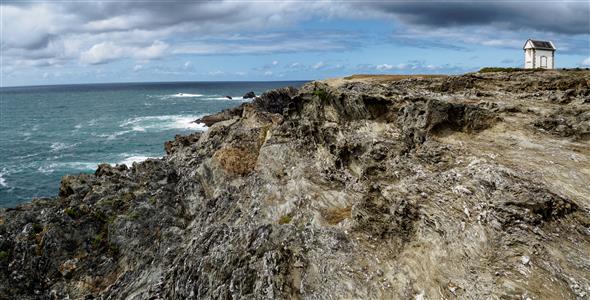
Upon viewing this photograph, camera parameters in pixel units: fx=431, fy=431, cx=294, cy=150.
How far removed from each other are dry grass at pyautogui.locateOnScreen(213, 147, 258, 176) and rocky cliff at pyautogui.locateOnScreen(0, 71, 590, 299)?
123 mm

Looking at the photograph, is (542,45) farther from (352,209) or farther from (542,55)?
(352,209)

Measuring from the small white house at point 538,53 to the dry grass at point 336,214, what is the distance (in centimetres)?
3254

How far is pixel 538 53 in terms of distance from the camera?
45562mm

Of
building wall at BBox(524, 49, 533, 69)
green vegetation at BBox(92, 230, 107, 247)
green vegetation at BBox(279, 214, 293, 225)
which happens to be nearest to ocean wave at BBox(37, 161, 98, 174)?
green vegetation at BBox(92, 230, 107, 247)

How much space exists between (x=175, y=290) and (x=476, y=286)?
50.7ft

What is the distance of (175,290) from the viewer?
932 inches

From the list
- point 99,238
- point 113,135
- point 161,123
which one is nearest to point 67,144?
point 113,135

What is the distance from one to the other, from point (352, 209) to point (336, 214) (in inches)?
62.4

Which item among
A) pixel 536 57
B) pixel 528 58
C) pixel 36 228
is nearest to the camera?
pixel 36 228

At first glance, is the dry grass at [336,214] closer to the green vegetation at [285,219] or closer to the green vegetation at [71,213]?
the green vegetation at [285,219]

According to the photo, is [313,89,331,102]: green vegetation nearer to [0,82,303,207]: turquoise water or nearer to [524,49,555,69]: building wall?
[524,49,555,69]: building wall

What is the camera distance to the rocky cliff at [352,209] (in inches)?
723

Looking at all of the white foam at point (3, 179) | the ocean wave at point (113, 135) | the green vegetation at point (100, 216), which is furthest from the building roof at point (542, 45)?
the ocean wave at point (113, 135)

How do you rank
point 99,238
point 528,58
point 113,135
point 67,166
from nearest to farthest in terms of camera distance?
point 99,238 → point 528,58 → point 67,166 → point 113,135
